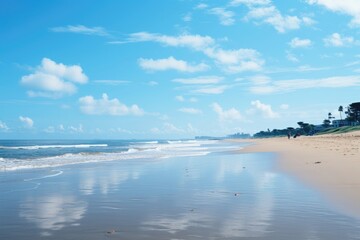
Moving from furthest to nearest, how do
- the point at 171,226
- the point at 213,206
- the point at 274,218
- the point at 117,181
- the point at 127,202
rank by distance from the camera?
the point at 117,181 < the point at 127,202 < the point at 213,206 < the point at 274,218 < the point at 171,226

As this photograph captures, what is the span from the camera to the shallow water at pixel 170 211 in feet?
24.9

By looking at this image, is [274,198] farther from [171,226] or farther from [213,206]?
[171,226]

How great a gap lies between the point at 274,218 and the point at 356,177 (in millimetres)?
7978

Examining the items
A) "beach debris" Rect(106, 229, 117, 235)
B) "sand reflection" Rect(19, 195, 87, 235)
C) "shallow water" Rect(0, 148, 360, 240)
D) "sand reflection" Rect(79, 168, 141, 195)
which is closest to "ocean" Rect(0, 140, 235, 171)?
"sand reflection" Rect(79, 168, 141, 195)

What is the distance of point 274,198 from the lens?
11.6 meters

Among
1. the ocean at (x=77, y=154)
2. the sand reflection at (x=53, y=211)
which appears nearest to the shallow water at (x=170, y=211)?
the sand reflection at (x=53, y=211)

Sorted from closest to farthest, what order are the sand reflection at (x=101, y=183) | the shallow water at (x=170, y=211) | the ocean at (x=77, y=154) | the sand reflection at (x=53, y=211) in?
the shallow water at (x=170, y=211)
the sand reflection at (x=53, y=211)
the sand reflection at (x=101, y=183)
the ocean at (x=77, y=154)

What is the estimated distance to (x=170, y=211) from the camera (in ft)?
32.1

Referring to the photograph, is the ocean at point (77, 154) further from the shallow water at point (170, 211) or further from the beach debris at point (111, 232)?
the beach debris at point (111, 232)

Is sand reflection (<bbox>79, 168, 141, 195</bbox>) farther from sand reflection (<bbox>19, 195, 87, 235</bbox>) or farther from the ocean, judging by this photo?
the ocean

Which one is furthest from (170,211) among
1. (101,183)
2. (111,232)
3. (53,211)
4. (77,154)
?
(77,154)

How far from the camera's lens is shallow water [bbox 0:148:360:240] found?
7586 millimetres

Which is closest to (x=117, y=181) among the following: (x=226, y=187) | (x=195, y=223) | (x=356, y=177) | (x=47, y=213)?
(x=226, y=187)

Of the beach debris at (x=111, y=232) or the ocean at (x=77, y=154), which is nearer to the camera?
the beach debris at (x=111, y=232)
